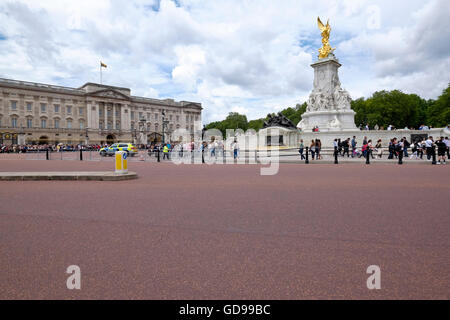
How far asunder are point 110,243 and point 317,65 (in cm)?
3700

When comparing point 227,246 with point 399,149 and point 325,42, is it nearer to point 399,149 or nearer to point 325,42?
point 399,149

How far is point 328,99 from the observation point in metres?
34.9

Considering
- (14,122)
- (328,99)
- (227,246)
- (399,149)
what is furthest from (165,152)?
(14,122)

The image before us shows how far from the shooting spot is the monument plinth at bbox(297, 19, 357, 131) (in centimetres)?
3444

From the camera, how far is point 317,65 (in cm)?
3591

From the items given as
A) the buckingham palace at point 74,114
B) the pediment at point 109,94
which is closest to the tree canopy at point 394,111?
the buckingham palace at point 74,114

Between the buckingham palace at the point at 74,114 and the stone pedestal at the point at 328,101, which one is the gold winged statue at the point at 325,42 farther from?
the buckingham palace at the point at 74,114

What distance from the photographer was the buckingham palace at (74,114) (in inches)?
2955

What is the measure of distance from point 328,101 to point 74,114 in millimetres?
79396

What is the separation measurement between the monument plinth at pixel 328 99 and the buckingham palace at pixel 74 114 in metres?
38.4

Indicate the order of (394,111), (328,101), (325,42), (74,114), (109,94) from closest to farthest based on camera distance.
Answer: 1. (328,101)
2. (325,42)
3. (394,111)
4. (74,114)
5. (109,94)

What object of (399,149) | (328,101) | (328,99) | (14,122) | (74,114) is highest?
(74,114)

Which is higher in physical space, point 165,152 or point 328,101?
point 328,101
